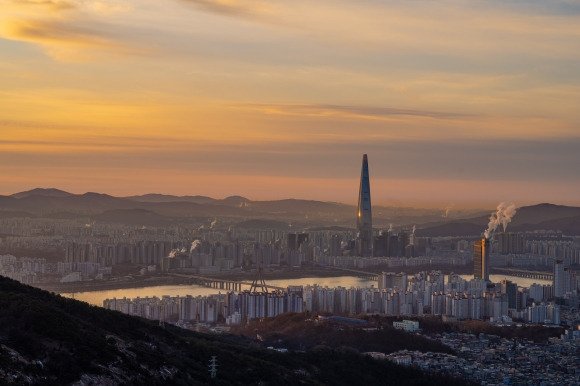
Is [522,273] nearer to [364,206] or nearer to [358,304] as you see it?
[364,206]

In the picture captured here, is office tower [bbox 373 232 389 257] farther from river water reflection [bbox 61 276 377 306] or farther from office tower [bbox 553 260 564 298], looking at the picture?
office tower [bbox 553 260 564 298]

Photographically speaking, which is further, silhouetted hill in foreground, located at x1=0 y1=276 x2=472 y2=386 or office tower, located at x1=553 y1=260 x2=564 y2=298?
office tower, located at x1=553 y1=260 x2=564 y2=298

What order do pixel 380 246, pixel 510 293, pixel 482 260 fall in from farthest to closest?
pixel 380 246 → pixel 482 260 → pixel 510 293

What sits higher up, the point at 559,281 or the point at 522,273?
the point at 559,281

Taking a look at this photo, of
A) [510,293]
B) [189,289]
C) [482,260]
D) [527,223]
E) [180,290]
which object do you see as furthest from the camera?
[527,223]

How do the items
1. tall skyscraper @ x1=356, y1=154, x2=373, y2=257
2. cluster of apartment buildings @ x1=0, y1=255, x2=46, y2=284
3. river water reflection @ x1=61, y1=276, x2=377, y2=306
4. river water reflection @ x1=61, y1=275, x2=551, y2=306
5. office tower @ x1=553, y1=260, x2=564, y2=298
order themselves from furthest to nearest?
tall skyscraper @ x1=356, y1=154, x2=373, y2=257 → cluster of apartment buildings @ x1=0, y1=255, x2=46, y2=284 → office tower @ x1=553, y1=260, x2=564, y2=298 → river water reflection @ x1=61, y1=275, x2=551, y2=306 → river water reflection @ x1=61, y1=276, x2=377, y2=306

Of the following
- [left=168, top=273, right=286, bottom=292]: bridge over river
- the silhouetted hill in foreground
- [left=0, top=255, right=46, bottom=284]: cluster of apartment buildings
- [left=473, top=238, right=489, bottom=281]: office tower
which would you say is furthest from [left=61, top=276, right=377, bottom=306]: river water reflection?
the silhouetted hill in foreground

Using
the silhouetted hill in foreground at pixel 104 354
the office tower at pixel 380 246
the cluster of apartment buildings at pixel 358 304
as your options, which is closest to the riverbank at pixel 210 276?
the office tower at pixel 380 246

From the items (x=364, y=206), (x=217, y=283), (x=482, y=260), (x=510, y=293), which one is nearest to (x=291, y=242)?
(x=364, y=206)

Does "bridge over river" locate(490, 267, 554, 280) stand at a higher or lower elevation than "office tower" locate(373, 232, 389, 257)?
lower

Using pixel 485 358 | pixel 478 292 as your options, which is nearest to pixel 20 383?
pixel 485 358
